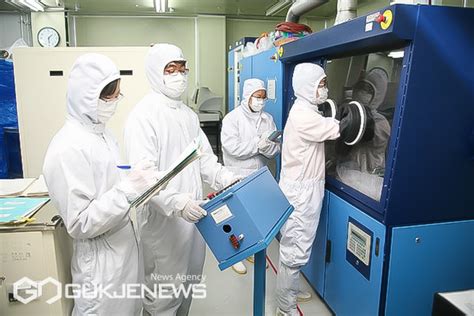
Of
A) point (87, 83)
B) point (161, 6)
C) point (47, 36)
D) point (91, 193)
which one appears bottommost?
point (91, 193)

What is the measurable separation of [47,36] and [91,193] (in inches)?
269

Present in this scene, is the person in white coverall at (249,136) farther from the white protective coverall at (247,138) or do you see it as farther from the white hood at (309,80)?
the white hood at (309,80)

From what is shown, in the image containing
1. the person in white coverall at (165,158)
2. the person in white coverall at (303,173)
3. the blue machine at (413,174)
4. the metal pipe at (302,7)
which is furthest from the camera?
the metal pipe at (302,7)

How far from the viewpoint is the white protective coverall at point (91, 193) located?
3.96 feet

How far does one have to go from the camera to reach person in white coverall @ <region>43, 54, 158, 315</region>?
121cm

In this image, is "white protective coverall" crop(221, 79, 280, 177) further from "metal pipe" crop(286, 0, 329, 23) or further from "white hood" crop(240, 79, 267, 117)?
"metal pipe" crop(286, 0, 329, 23)

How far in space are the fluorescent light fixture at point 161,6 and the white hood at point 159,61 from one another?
202 inches

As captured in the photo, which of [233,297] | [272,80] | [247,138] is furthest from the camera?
[272,80]

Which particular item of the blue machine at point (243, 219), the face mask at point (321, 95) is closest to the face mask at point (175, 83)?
the blue machine at point (243, 219)

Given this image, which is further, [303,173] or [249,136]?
[249,136]

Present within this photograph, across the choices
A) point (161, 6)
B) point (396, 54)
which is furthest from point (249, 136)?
point (161, 6)

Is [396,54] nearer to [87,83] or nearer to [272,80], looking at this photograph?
[272,80]

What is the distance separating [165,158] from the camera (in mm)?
1699

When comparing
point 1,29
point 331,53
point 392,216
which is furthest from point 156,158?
point 1,29
